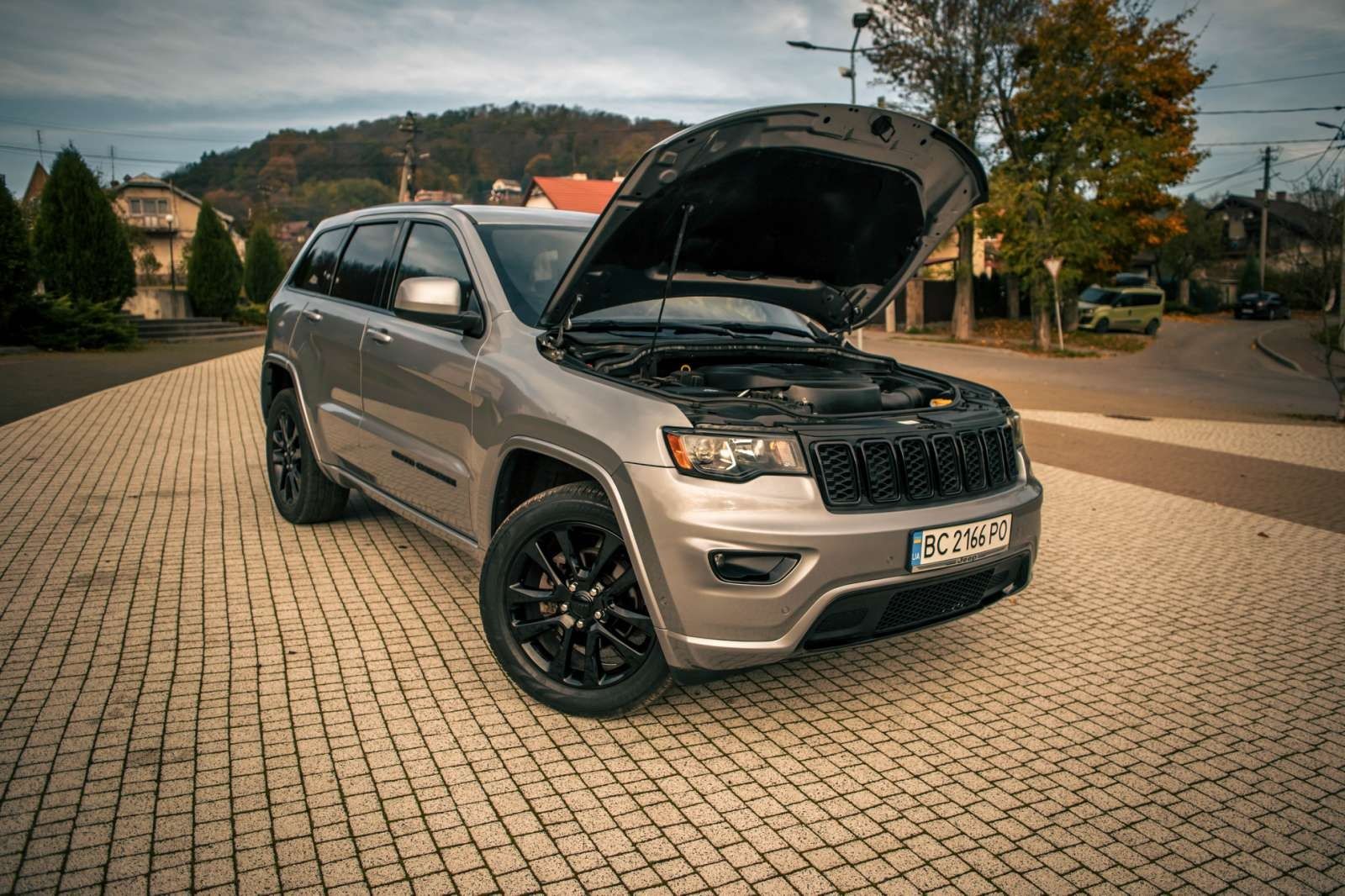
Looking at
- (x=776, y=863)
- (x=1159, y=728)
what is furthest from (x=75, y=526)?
(x=1159, y=728)

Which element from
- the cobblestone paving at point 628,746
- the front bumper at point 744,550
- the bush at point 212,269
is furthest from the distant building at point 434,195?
the front bumper at point 744,550

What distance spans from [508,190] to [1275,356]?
60.9m

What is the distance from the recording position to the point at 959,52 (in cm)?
2908

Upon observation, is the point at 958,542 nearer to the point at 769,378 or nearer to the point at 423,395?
the point at 769,378

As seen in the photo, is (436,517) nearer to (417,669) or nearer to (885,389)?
(417,669)

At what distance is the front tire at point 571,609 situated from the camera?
330 centimetres

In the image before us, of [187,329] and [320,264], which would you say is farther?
[187,329]

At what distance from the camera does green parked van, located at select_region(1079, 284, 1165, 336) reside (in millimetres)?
35094

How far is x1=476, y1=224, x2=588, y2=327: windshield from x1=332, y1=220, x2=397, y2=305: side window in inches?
36.4

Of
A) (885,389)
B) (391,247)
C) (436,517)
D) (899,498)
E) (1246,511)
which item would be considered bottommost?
(1246,511)

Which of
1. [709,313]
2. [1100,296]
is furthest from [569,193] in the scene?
Answer: [709,313]

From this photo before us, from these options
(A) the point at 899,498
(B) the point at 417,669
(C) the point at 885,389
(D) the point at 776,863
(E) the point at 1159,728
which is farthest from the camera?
(C) the point at 885,389

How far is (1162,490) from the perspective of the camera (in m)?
8.30

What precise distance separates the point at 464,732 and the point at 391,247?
8.82 ft
